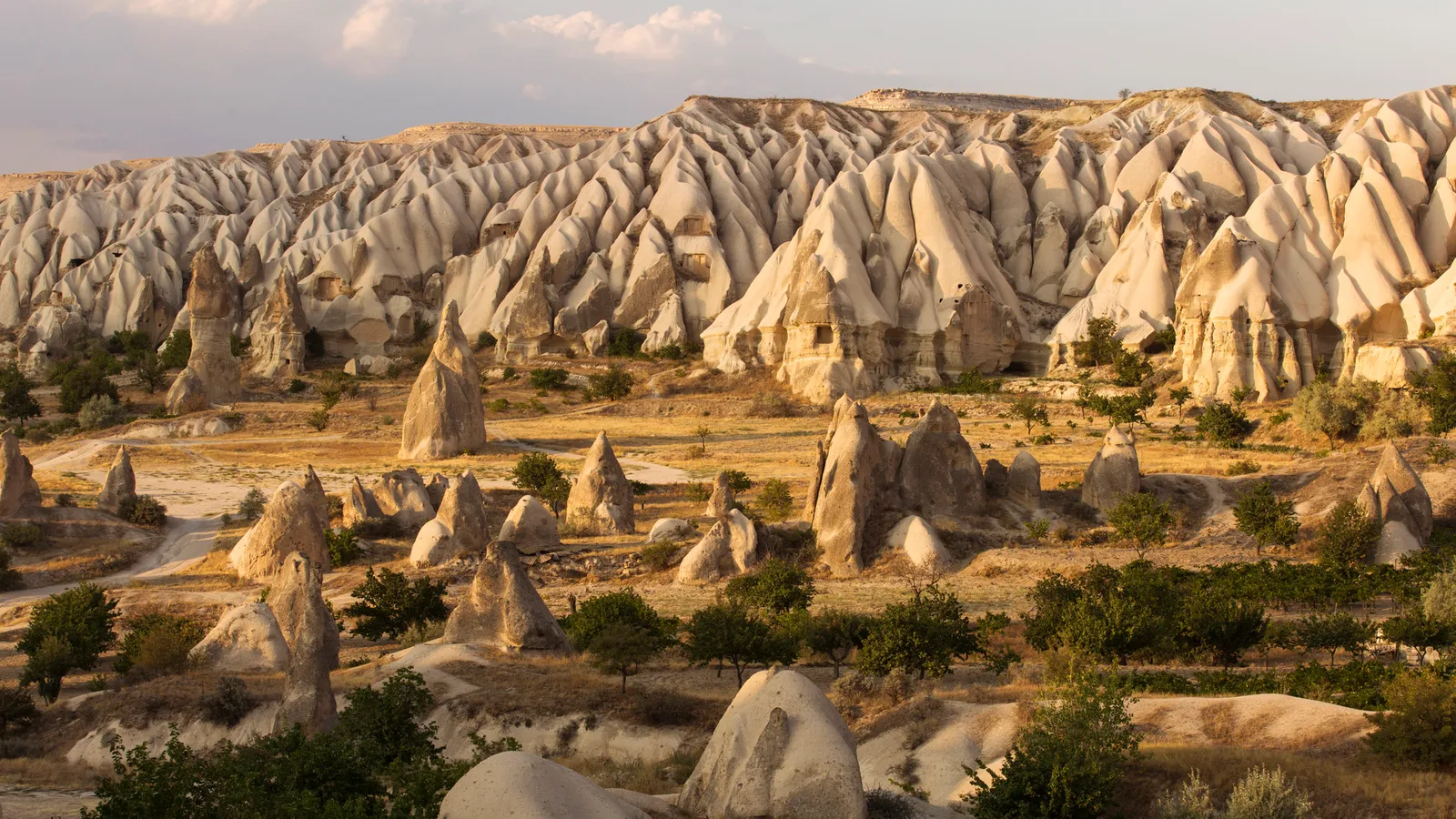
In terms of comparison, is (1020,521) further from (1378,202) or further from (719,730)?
(1378,202)

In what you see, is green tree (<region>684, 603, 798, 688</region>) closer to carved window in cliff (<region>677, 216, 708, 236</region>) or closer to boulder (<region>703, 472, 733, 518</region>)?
boulder (<region>703, 472, 733, 518</region>)

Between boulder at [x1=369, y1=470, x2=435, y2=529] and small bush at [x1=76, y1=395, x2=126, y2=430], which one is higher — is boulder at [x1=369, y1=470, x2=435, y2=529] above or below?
below

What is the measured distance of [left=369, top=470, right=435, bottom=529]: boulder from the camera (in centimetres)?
2623

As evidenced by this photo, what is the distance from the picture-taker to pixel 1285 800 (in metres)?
8.82

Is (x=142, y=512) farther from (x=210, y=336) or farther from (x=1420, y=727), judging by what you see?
(x=1420, y=727)

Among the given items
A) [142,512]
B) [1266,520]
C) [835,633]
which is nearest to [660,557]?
[835,633]

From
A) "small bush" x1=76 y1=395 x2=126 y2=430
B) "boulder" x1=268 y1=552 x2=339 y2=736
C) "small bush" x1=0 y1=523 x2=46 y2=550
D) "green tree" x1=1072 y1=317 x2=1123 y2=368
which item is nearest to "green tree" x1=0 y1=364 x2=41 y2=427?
"small bush" x1=76 y1=395 x2=126 y2=430

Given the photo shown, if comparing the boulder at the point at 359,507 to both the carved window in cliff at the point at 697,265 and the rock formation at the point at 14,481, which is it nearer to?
the rock formation at the point at 14,481

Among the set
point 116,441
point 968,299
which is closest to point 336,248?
point 116,441

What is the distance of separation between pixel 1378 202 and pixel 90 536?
53639 mm

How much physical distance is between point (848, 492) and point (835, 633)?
6.85 meters

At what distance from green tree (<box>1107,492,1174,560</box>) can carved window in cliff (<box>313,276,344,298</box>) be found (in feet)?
176

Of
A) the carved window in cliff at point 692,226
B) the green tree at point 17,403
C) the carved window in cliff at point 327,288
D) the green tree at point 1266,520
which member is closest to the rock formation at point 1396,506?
the green tree at point 1266,520

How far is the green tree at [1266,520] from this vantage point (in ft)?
74.2
